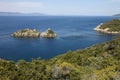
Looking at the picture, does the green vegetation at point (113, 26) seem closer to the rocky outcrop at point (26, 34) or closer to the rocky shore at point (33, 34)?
the rocky shore at point (33, 34)

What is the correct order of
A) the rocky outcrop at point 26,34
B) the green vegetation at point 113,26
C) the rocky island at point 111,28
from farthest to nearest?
1. the green vegetation at point 113,26
2. the rocky island at point 111,28
3. the rocky outcrop at point 26,34

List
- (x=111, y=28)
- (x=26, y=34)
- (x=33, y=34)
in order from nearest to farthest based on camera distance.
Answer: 1. (x=33, y=34)
2. (x=26, y=34)
3. (x=111, y=28)

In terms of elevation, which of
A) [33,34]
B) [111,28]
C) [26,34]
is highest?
[111,28]

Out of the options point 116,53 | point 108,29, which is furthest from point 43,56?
point 108,29

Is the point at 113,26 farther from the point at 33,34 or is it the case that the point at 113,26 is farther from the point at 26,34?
the point at 26,34

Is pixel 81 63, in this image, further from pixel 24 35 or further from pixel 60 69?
pixel 24 35

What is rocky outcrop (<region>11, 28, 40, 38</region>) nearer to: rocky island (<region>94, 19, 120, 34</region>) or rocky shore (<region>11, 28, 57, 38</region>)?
rocky shore (<region>11, 28, 57, 38</region>)

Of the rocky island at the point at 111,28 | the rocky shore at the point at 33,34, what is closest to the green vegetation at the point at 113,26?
the rocky island at the point at 111,28

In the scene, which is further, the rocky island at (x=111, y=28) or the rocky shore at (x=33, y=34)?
→ the rocky island at (x=111, y=28)

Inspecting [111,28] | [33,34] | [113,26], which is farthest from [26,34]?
[113,26]

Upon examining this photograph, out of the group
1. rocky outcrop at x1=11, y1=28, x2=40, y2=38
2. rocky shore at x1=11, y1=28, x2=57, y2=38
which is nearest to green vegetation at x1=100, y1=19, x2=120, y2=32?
rocky shore at x1=11, y1=28, x2=57, y2=38

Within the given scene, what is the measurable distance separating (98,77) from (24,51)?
3040 inches

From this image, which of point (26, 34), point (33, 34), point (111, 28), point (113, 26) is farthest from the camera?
point (113, 26)

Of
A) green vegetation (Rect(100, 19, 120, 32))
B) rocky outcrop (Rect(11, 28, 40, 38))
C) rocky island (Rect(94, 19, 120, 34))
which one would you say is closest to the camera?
rocky outcrop (Rect(11, 28, 40, 38))
